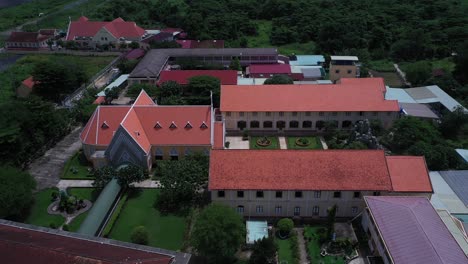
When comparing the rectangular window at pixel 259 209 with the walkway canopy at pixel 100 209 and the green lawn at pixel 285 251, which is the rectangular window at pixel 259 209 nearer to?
the green lawn at pixel 285 251

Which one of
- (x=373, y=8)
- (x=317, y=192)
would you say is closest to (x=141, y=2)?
(x=373, y=8)

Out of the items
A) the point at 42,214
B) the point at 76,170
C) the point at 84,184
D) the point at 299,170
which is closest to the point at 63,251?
the point at 42,214

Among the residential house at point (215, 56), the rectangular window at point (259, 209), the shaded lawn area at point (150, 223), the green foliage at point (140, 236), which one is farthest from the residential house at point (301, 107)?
the residential house at point (215, 56)

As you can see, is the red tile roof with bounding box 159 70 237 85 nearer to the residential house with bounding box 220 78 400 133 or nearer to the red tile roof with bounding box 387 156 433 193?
the residential house with bounding box 220 78 400 133

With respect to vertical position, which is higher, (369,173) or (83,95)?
(369,173)

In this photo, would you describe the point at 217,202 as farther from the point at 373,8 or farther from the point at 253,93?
the point at 373,8

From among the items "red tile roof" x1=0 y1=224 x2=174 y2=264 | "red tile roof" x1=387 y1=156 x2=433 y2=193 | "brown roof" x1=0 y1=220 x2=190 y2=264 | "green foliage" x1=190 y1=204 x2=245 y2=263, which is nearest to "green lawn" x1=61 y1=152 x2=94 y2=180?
"brown roof" x1=0 y1=220 x2=190 y2=264
